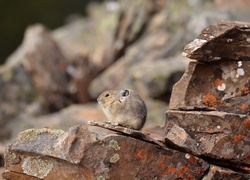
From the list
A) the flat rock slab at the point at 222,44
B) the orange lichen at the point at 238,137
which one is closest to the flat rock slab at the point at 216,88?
the flat rock slab at the point at 222,44

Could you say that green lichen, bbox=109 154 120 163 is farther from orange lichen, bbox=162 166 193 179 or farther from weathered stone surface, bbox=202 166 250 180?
weathered stone surface, bbox=202 166 250 180

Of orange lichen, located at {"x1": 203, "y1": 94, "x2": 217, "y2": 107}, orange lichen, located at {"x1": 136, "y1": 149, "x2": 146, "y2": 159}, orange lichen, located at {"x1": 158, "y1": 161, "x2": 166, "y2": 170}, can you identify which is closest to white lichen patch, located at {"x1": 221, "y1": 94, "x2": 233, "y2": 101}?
orange lichen, located at {"x1": 203, "y1": 94, "x2": 217, "y2": 107}

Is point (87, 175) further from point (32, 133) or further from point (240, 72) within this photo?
point (240, 72)

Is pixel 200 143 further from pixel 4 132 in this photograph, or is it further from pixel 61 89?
pixel 61 89

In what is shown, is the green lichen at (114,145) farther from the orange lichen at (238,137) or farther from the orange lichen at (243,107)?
the orange lichen at (243,107)

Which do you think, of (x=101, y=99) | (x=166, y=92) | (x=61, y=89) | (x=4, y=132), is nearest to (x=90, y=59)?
(x=61, y=89)

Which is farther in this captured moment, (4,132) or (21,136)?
(4,132)
